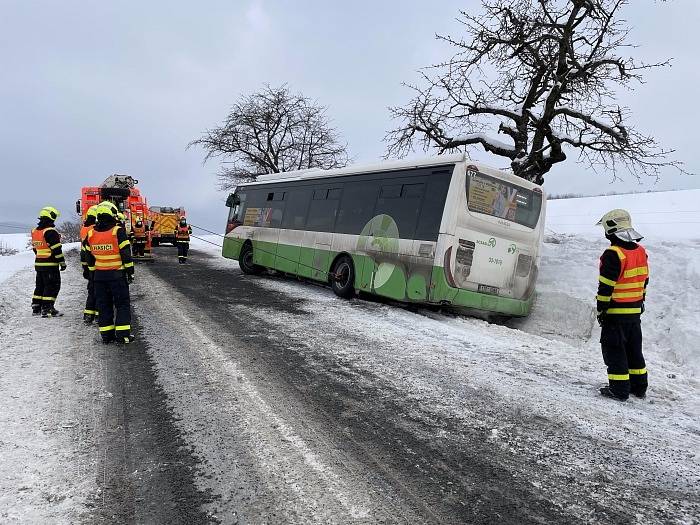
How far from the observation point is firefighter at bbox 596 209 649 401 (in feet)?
→ 15.4

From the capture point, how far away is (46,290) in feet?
25.7

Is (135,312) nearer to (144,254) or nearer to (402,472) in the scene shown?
(402,472)

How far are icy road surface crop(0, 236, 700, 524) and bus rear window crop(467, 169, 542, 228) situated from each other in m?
2.51

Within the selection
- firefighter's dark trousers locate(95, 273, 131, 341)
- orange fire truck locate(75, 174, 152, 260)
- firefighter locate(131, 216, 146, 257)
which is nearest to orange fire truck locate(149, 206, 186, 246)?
orange fire truck locate(75, 174, 152, 260)

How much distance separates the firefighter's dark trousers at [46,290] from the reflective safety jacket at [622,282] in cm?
820

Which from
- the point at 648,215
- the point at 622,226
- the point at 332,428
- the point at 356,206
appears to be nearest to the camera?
the point at 332,428

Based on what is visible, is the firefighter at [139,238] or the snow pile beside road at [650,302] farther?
the firefighter at [139,238]

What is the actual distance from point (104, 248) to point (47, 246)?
96.6 inches

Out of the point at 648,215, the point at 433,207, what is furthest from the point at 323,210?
the point at 648,215

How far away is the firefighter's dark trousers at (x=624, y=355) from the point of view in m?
4.64

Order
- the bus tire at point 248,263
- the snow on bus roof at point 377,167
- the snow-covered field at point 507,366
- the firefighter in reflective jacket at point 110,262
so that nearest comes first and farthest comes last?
the snow-covered field at point 507,366 < the firefighter in reflective jacket at point 110,262 < the snow on bus roof at point 377,167 < the bus tire at point 248,263

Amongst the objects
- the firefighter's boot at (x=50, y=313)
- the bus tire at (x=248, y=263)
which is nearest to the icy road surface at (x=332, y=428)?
the firefighter's boot at (x=50, y=313)

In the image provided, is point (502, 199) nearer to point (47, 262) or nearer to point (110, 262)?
point (110, 262)

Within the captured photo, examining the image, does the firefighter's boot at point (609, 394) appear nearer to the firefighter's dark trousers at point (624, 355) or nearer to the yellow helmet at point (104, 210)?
the firefighter's dark trousers at point (624, 355)
